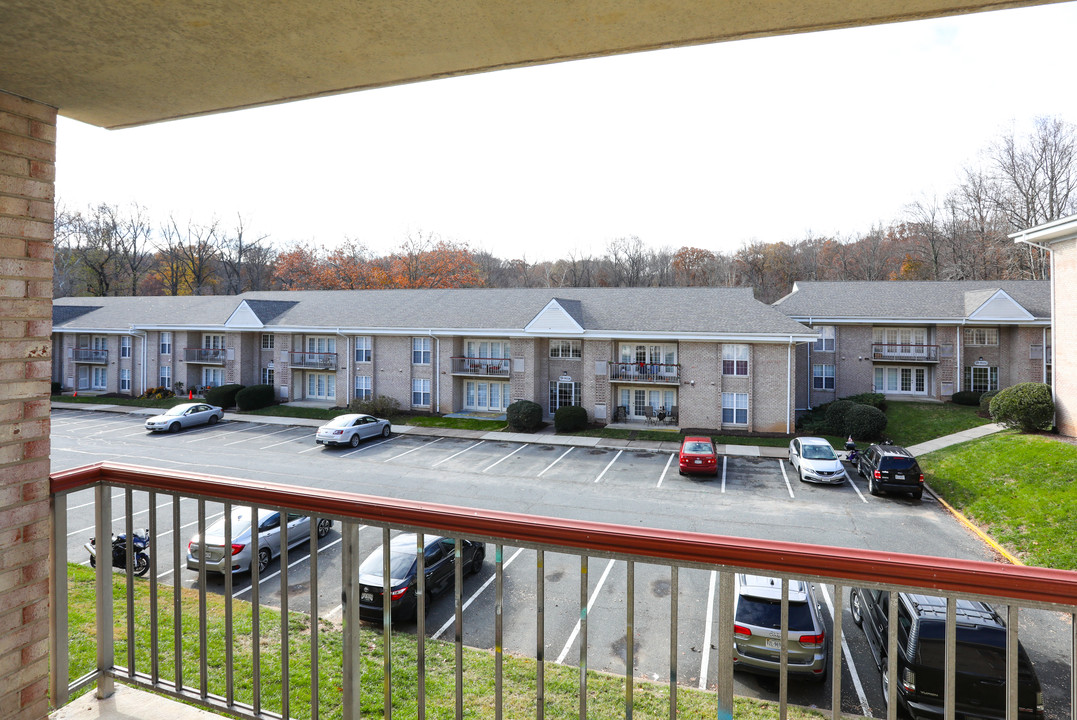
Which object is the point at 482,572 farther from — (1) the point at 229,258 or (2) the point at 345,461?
(1) the point at 229,258

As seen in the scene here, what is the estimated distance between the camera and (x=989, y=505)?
14562 millimetres

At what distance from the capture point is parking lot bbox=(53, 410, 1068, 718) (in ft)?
25.2

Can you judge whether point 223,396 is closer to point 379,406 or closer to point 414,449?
point 379,406

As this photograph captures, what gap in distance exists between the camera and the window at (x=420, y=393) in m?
30.9

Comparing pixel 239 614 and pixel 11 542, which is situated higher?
pixel 11 542

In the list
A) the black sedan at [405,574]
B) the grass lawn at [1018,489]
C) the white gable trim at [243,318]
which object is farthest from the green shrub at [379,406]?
the grass lawn at [1018,489]

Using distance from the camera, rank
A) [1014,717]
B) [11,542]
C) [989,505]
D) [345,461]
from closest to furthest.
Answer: [1014,717], [11,542], [989,505], [345,461]

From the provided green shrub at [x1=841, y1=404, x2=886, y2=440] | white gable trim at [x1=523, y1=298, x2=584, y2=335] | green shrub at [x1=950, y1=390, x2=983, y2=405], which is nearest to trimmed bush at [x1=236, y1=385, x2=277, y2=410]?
white gable trim at [x1=523, y1=298, x2=584, y2=335]

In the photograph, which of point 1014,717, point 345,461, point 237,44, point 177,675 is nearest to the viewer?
point 1014,717

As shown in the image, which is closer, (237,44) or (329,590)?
(237,44)

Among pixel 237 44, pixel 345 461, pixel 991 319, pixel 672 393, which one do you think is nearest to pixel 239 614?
pixel 237 44

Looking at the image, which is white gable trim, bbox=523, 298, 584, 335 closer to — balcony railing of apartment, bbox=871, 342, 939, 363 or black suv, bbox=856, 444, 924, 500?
black suv, bbox=856, 444, 924, 500

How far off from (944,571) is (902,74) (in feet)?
12.4

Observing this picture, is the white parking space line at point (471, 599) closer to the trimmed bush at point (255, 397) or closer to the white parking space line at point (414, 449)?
the white parking space line at point (414, 449)
